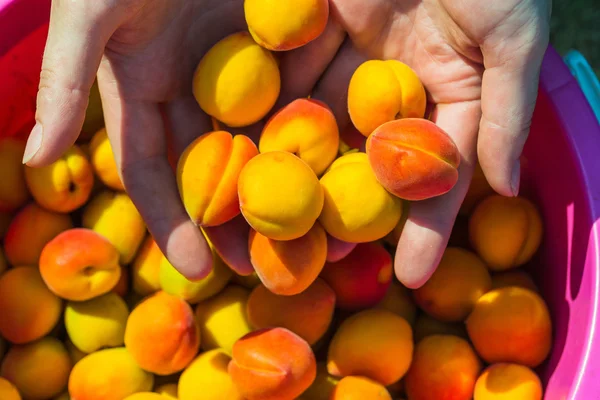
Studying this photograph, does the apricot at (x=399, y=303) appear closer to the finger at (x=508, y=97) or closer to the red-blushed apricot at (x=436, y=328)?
the red-blushed apricot at (x=436, y=328)

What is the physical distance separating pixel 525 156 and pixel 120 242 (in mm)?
790

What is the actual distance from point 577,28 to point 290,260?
1.16 m

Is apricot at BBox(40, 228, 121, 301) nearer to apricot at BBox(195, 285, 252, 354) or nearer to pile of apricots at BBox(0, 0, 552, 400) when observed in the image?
pile of apricots at BBox(0, 0, 552, 400)

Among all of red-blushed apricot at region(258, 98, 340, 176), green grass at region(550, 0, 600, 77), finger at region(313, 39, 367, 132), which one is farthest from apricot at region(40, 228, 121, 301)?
green grass at region(550, 0, 600, 77)

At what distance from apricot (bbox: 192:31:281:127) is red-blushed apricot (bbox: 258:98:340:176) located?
4 centimetres

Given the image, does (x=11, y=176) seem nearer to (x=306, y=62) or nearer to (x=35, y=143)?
(x=35, y=143)

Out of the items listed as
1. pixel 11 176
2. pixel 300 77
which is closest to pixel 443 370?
pixel 300 77

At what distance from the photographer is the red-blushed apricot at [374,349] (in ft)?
3.56

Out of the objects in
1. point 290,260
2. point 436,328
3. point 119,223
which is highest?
point 290,260

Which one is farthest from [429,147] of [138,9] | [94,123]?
[94,123]

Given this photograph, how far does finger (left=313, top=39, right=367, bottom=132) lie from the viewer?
3.85ft

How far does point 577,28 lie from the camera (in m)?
1.72

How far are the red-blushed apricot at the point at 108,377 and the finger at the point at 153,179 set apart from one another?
214mm

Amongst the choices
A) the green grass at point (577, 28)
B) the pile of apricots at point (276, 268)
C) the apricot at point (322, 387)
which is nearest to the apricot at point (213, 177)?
the pile of apricots at point (276, 268)
